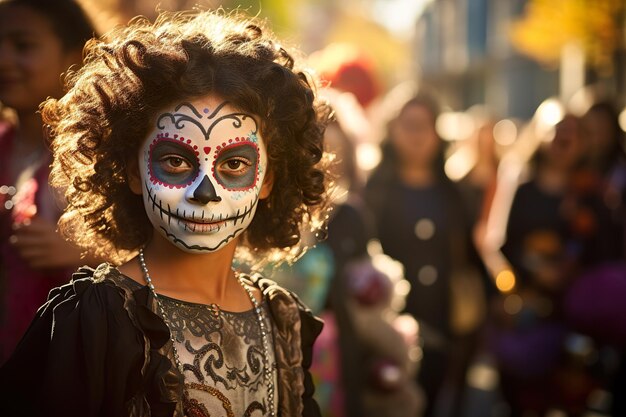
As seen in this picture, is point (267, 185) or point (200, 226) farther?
point (267, 185)

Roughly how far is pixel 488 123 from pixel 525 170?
12.1 ft

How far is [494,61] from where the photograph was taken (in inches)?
1578

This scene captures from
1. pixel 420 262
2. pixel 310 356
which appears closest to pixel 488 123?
pixel 420 262

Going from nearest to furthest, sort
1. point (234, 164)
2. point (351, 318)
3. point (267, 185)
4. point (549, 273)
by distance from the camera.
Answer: point (234, 164), point (267, 185), point (351, 318), point (549, 273)

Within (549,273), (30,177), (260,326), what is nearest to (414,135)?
(549,273)

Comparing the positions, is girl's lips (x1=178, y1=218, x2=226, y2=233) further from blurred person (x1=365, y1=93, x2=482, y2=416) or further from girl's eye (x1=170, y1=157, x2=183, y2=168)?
blurred person (x1=365, y1=93, x2=482, y2=416)

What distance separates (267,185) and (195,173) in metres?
0.35

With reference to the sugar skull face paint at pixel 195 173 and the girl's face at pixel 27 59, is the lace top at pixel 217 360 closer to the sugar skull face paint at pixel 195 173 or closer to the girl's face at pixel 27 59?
the sugar skull face paint at pixel 195 173

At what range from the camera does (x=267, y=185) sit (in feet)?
11.3

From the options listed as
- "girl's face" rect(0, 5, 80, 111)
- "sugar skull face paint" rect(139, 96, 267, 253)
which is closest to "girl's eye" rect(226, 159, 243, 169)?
"sugar skull face paint" rect(139, 96, 267, 253)

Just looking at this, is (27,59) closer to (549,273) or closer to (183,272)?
(183,272)

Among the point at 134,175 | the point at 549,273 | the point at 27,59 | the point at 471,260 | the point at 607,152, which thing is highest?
the point at 607,152

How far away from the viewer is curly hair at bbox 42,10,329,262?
124 inches

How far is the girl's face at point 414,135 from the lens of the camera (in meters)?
8.04
